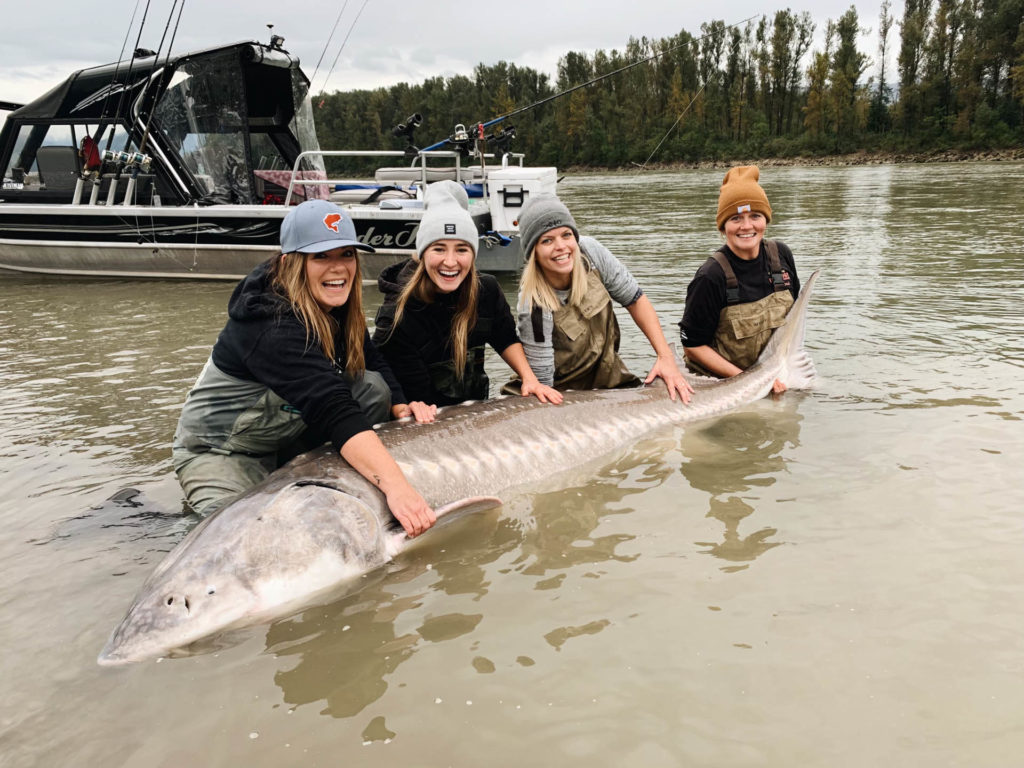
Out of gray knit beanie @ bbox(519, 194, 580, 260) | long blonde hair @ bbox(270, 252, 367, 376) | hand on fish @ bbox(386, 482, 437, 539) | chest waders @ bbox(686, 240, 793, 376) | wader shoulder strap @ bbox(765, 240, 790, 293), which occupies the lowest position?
hand on fish @ bbox(386, 482, 437, 539)

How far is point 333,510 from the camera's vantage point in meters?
2.81

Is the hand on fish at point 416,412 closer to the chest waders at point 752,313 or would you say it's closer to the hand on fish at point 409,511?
the hand on fish at point 409,511

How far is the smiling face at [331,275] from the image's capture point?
10.6ft

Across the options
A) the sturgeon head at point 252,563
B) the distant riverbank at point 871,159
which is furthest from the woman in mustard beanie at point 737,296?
A: the distant riverbank at point 871,159

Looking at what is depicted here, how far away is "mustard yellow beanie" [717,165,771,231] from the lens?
446 centimetres

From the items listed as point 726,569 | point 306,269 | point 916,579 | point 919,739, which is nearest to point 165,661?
point 306,269

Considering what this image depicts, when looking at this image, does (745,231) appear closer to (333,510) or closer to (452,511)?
(452,511)

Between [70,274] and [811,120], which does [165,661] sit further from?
[811,120]

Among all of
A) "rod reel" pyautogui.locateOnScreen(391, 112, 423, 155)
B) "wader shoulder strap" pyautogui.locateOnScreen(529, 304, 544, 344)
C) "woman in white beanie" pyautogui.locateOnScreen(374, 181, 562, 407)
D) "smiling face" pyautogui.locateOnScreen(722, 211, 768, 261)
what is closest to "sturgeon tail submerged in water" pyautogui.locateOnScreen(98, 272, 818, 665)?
"woman in white beanie" pyautogui.locateOnScreen(374, 181, 562, 407)

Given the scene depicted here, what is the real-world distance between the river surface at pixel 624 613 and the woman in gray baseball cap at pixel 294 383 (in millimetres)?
314

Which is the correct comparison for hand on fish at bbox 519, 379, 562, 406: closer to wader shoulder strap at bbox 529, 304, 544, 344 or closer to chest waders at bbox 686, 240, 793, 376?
wader shoulder strap at bbox 529, 304, 544, 344

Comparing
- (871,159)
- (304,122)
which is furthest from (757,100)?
(304,122)

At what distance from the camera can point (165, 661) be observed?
93.7 inches

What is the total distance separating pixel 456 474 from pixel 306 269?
1.08 meters
